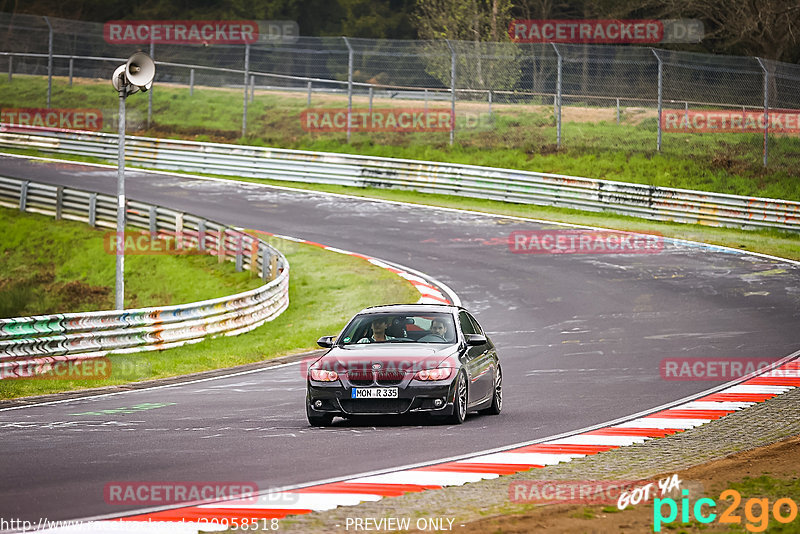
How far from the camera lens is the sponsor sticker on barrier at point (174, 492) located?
8.11 m

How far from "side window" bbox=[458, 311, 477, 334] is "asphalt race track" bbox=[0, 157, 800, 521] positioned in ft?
3.36

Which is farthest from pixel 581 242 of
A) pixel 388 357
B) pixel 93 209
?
pixel 388 357

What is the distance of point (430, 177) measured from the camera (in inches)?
1452

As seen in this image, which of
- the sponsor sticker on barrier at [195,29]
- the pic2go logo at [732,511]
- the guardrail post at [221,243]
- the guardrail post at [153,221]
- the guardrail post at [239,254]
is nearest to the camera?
the pic2go logo at [732,511]

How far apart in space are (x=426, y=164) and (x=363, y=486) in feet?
95.4

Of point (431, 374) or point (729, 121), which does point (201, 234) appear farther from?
point (729, 121)

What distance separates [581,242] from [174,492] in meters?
21.3

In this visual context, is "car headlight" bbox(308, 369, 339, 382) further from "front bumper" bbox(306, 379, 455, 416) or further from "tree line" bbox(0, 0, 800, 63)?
"tree line" bbox(0, 0, 800, 63)

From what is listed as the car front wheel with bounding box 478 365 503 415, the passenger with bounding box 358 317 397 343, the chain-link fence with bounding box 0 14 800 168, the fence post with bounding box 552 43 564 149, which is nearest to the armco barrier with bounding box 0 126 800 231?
the chain-link fence with bounding box 0 14 800 168

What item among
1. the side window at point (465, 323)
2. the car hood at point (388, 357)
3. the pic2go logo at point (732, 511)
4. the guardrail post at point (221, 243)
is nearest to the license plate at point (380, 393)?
the car hood at point (388, 357)

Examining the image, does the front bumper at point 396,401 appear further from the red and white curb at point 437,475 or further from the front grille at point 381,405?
the red and white curb at point 437,475

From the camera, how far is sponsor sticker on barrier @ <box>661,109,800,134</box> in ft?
111

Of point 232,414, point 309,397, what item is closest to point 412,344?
point 309,397

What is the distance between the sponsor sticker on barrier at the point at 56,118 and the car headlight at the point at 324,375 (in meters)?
35.6
